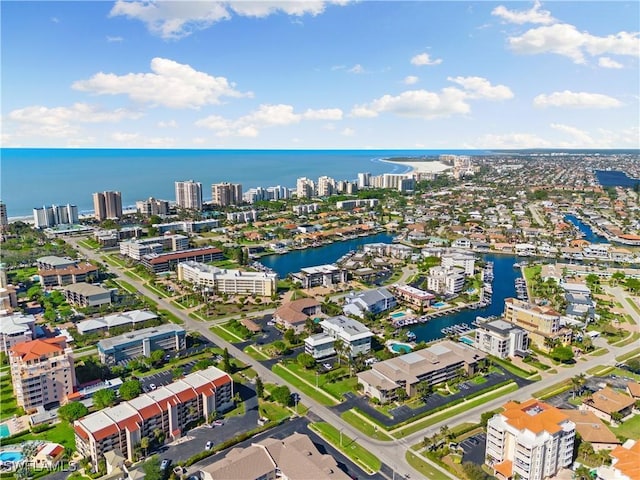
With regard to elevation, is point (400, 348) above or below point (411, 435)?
above

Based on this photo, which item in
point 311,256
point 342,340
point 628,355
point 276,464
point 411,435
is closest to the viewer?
point 276,464

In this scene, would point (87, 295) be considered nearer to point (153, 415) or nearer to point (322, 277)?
point (322, 277)

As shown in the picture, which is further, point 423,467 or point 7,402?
point 7,402

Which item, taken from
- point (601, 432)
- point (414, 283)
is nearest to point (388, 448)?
point (601, 432)

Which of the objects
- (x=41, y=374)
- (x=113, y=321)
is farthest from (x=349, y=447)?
(x=113, y=321)

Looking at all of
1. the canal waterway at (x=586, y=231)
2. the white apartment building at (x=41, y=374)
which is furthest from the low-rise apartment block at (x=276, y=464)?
the canal waterway at (x=586, y=231)

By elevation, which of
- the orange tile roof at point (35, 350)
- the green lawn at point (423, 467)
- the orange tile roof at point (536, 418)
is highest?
the orange tile roof at point (35, 350)

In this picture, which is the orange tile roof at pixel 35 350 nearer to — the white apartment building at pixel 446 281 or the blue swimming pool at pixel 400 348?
the blue swimming pool at pixel 400 348
